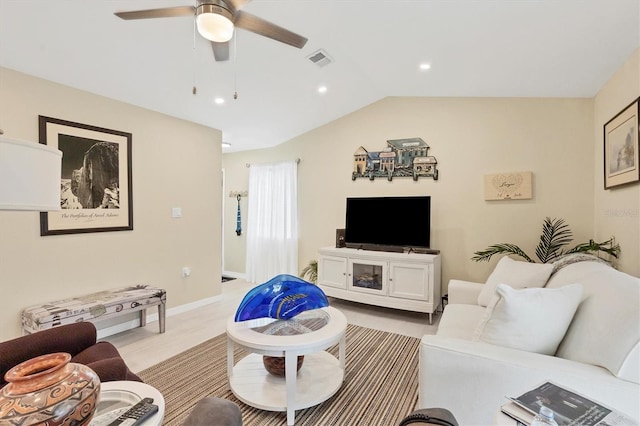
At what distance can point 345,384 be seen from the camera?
7.29 ft

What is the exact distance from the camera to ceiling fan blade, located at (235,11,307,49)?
5.71 feet

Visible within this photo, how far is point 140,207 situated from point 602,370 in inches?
152

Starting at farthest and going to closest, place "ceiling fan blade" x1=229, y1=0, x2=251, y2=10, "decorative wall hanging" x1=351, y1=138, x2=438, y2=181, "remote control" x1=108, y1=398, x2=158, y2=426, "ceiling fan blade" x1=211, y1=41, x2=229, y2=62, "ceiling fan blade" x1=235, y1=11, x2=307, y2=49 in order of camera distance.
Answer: "decorative wall hanging" x1=351, y1=138, x2=438, y2=181 < "ceiling fan blade" x1=211, y1=41, x2=229, y2=62 < "ceiling fan blade" x1=235, y1=11, x2=307, y2=49 < "ceiling fan blade" x1=229, y1=0, x2=251, y2=10 < "remote control" x1=108, y1=398, x2=158, y2=426

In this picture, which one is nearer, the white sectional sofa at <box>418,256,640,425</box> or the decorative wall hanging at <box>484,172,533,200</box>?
the white sectional sofa at <box>418,256,640,425</box>

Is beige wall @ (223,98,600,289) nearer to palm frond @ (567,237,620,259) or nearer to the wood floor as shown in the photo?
palm frond @ (567,237,620,259)

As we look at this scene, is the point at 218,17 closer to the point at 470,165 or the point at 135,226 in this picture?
the point at 135,226

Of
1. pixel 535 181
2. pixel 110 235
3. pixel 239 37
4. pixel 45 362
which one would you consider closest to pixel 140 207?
pixel 110 235

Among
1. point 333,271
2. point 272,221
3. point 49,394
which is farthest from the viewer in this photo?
point 272,221

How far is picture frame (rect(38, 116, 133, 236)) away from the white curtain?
7.33 feet

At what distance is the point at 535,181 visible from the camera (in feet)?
11.0

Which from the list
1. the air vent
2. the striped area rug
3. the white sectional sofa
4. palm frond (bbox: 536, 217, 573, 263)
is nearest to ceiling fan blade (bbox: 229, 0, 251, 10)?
the air vent

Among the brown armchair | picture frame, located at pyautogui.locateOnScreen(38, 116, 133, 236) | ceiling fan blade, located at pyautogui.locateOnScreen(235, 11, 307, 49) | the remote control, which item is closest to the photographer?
the remote control

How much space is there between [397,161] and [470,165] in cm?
89

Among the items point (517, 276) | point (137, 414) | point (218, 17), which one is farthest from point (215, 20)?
point (517, 276)
